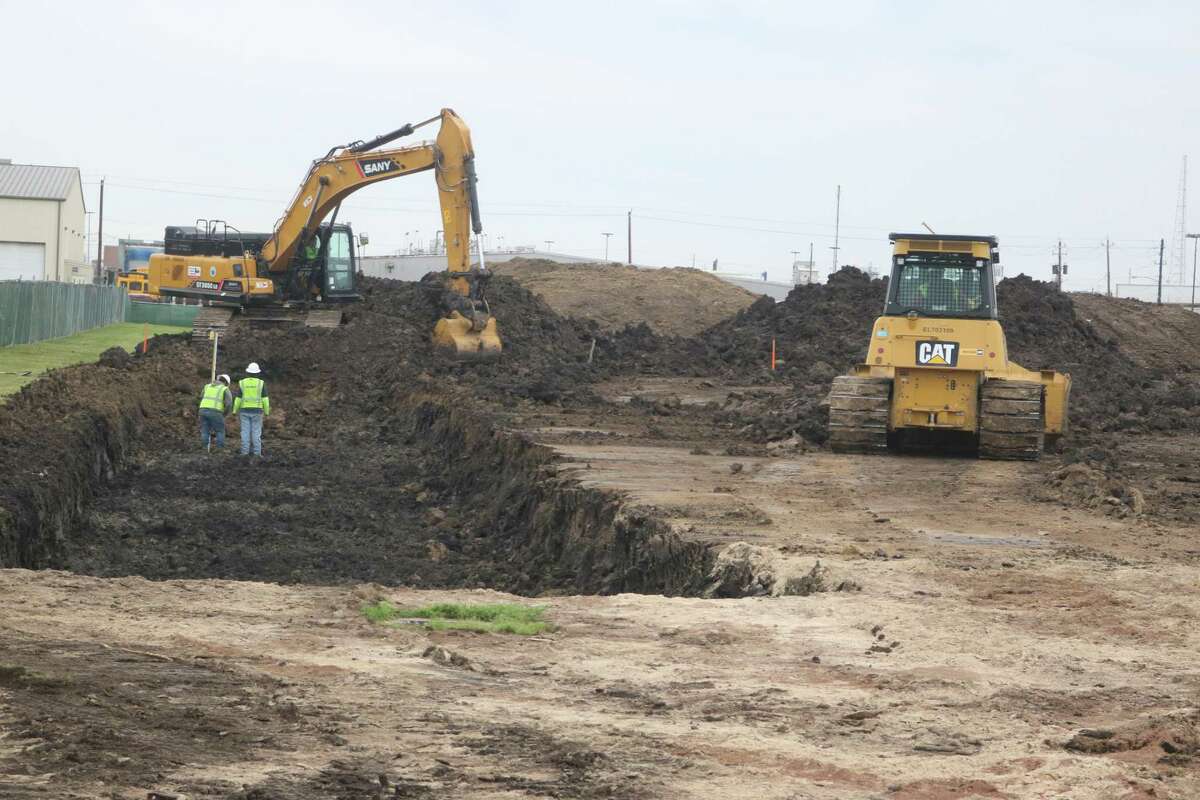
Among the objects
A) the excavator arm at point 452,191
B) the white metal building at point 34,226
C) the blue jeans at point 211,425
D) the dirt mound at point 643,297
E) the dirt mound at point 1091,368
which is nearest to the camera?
the blue jeans at point 211,425

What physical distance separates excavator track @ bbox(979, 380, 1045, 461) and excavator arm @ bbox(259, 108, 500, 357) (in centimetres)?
1370

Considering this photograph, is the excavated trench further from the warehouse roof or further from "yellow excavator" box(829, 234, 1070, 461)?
the warehouse roof

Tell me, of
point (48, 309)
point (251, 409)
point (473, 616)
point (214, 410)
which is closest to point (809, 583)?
point (473, 616)

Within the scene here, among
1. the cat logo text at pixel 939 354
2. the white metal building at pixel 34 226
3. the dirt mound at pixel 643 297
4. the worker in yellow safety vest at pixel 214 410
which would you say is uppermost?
the white metal building at pixel 34 226

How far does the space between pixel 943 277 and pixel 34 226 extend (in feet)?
224

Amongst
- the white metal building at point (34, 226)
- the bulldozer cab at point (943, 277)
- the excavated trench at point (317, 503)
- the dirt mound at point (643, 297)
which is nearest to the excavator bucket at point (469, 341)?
the excavated trench at point (317, 503)

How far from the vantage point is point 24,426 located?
63.2ft

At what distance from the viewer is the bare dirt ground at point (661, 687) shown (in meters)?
6.33

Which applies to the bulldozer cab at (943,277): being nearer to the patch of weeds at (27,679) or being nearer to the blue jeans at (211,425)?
the blue jeans at (211,425)

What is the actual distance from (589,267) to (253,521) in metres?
49.7

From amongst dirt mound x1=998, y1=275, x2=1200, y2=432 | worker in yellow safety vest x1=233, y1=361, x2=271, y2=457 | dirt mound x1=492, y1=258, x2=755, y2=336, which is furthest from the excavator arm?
dirt mound x1=492, y1=258, x2=755, y2=336

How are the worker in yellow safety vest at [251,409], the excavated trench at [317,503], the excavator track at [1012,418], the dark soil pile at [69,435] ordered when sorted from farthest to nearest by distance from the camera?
the worker in yellow safety vest at [251,409] < the excavator track at [1012,418] < the dark soil pile at [69,435] < the excavated trench at [317,503]

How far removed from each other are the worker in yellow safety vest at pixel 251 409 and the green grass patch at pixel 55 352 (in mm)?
3409

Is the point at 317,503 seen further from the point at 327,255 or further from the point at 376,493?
the point at 327,255
